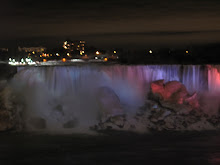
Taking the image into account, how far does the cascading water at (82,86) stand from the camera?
20.6 meters

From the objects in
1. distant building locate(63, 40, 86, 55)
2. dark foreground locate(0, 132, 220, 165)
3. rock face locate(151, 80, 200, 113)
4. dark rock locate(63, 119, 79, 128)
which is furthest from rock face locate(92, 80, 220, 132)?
distant building locate(63, 40, 86, 55)

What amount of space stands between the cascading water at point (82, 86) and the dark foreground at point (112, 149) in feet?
8.32

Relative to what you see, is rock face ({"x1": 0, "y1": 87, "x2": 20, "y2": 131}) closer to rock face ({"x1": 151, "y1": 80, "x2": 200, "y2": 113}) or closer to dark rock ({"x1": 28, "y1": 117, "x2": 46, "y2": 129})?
dark rock ({"x1": 28, "y1": 117, "x2": 46, "y2": 129})

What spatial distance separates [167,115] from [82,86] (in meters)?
5.04

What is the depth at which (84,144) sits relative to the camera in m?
16.5

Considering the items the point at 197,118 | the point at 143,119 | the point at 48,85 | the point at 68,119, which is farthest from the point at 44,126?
the point at 197,118

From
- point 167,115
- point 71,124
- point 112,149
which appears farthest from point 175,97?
point 112,149

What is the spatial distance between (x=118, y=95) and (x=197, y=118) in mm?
4697

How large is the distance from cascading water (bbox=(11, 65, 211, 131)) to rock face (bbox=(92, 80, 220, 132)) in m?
0.86

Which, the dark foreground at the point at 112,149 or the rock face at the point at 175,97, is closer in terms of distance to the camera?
the dark foreground at the point at 112,149

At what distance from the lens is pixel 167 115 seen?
802 inches

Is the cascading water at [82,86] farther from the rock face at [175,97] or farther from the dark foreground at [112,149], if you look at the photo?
the dark foreground at [112,149]

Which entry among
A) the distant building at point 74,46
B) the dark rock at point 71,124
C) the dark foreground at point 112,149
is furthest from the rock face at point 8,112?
the distant building at point 74,46

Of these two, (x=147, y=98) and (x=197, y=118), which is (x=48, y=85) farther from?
(x=197, y=118)
